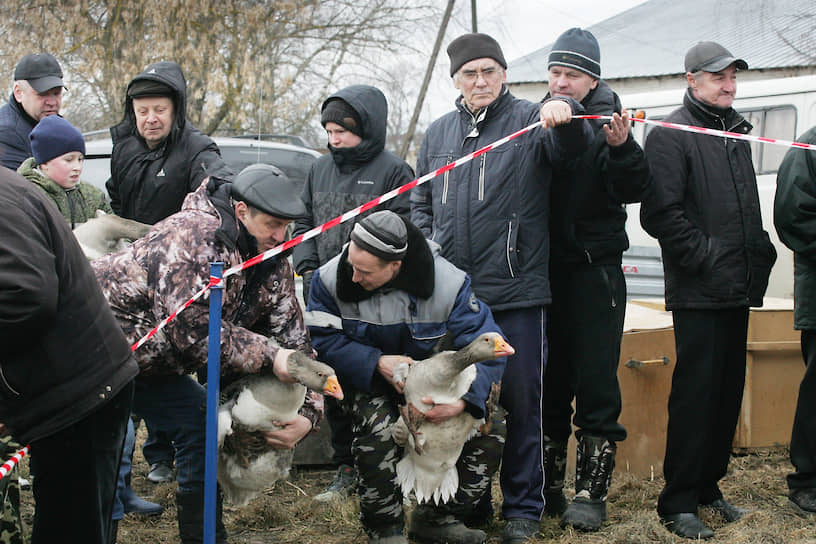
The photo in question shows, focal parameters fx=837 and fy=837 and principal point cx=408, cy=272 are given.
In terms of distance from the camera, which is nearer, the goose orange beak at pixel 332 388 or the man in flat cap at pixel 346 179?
the goose orange beak at pixel 332 388

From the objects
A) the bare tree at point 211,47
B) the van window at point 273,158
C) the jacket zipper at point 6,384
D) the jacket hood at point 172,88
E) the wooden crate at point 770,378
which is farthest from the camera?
the bare tree at point 211,47

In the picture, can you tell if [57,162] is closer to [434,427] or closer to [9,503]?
[9,503]

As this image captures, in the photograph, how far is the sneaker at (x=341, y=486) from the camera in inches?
176

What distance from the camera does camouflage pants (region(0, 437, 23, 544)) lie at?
9.70 feet

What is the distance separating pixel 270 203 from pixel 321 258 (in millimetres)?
1513

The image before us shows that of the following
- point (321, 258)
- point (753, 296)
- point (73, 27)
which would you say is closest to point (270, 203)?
point (321, 258)

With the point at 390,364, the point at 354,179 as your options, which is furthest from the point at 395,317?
the point at 354,179

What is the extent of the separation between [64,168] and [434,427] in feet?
8.06

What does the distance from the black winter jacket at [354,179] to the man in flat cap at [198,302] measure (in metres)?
1.09

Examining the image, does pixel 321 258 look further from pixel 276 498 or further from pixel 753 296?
pixel 753 296

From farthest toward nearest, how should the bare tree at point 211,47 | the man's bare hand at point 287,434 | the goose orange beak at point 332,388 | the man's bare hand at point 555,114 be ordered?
the bare tree at point 211,47 < the man's bare hand at point 555,114 < the man's bare hand at point 287,434 < the goose orange beak at point 332,388

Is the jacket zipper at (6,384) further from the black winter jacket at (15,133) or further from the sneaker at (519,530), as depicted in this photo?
the black winter jacket at (15,133)

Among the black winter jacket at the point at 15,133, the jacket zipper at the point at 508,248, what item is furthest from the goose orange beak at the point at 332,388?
the black winter jacket at the point at 15,133

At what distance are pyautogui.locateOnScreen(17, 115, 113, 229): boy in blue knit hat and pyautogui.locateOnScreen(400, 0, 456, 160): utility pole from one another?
1074cm
